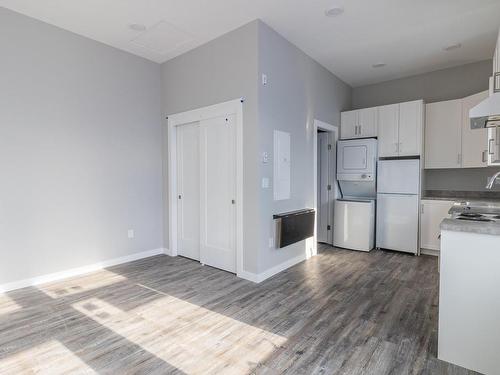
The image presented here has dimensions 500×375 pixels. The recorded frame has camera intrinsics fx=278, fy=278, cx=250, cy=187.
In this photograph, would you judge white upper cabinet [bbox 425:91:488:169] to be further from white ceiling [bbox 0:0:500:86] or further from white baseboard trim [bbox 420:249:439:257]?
white baseboard trim [bbox 420:249:439:257]

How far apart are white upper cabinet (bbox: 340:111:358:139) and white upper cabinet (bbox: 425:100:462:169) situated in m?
1.07

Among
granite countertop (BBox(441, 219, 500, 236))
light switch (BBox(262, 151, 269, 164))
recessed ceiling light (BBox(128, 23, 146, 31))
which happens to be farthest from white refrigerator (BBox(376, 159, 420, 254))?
recessed ceiling light (BBox(128, 23, 146, 31))

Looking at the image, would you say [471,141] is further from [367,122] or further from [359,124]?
[359,124]

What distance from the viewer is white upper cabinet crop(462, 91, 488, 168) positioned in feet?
12.9

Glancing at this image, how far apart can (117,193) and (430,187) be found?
195 inches

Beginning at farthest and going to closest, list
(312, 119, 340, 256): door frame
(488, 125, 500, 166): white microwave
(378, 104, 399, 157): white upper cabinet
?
(378, 104, 399, 157): white upper cabinet
(312, 119, 340, 256): door frame
(488, 125, 500, 166): white microwave

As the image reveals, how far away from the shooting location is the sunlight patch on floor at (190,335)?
185 cm

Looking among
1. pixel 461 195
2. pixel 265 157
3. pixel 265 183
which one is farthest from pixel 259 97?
pixel 461 195

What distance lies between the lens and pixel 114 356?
1894mm

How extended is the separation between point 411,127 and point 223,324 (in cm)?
400

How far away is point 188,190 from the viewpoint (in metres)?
4.10

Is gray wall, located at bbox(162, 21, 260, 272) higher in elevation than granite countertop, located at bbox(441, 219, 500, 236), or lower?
higher

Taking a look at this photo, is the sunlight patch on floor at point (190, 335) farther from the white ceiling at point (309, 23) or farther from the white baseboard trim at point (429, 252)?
the white baseboard trim at point (429, 252)

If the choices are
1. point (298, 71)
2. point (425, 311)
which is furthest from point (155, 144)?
point (425, 311)
